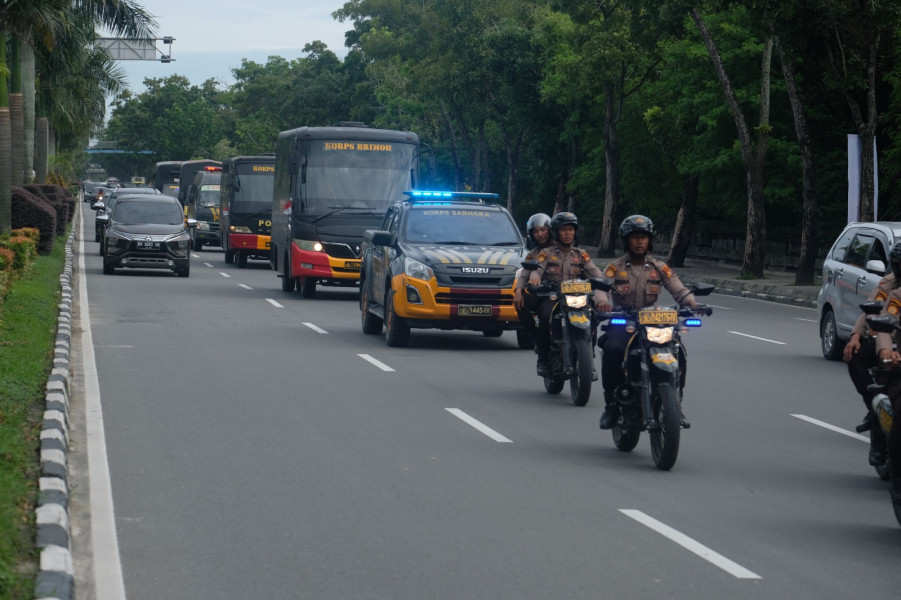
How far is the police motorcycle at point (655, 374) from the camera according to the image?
977cm

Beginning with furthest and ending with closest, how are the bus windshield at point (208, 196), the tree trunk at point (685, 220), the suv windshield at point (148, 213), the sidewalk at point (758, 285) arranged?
the bus windshield at point (208, 196)
the tree trunk at point (685, 220)
the sidewalk at point (758, 285)
the suv windshield at point (148, 213)

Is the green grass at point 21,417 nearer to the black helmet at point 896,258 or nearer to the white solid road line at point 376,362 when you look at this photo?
the white solid road line at point 376,362

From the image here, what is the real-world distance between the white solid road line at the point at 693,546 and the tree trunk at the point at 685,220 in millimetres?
38101

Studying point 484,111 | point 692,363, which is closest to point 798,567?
point 692,363

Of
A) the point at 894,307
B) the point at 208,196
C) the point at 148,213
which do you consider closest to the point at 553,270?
the point at 894,307

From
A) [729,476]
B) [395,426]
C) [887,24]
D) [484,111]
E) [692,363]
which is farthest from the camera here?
[484,111]

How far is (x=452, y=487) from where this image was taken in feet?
30.2

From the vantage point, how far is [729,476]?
987cm

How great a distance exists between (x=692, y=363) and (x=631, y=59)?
3137 cm

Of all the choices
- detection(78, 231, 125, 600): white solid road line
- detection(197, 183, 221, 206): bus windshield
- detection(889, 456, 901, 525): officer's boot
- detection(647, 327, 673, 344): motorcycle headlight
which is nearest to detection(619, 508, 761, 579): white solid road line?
detection(889, 456, 901, 525): officer's boot

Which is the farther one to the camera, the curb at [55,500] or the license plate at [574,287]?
the license plate at [574,287]

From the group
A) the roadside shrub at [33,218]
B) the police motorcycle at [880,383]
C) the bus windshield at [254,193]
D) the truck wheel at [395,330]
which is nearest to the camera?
the police motorcycle at [880,383]

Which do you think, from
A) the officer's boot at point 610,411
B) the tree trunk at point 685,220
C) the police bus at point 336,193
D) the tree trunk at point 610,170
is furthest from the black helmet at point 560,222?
the tree trunk at point 610,170

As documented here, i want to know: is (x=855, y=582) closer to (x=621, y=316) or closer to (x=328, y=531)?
(x=328, y=531)
